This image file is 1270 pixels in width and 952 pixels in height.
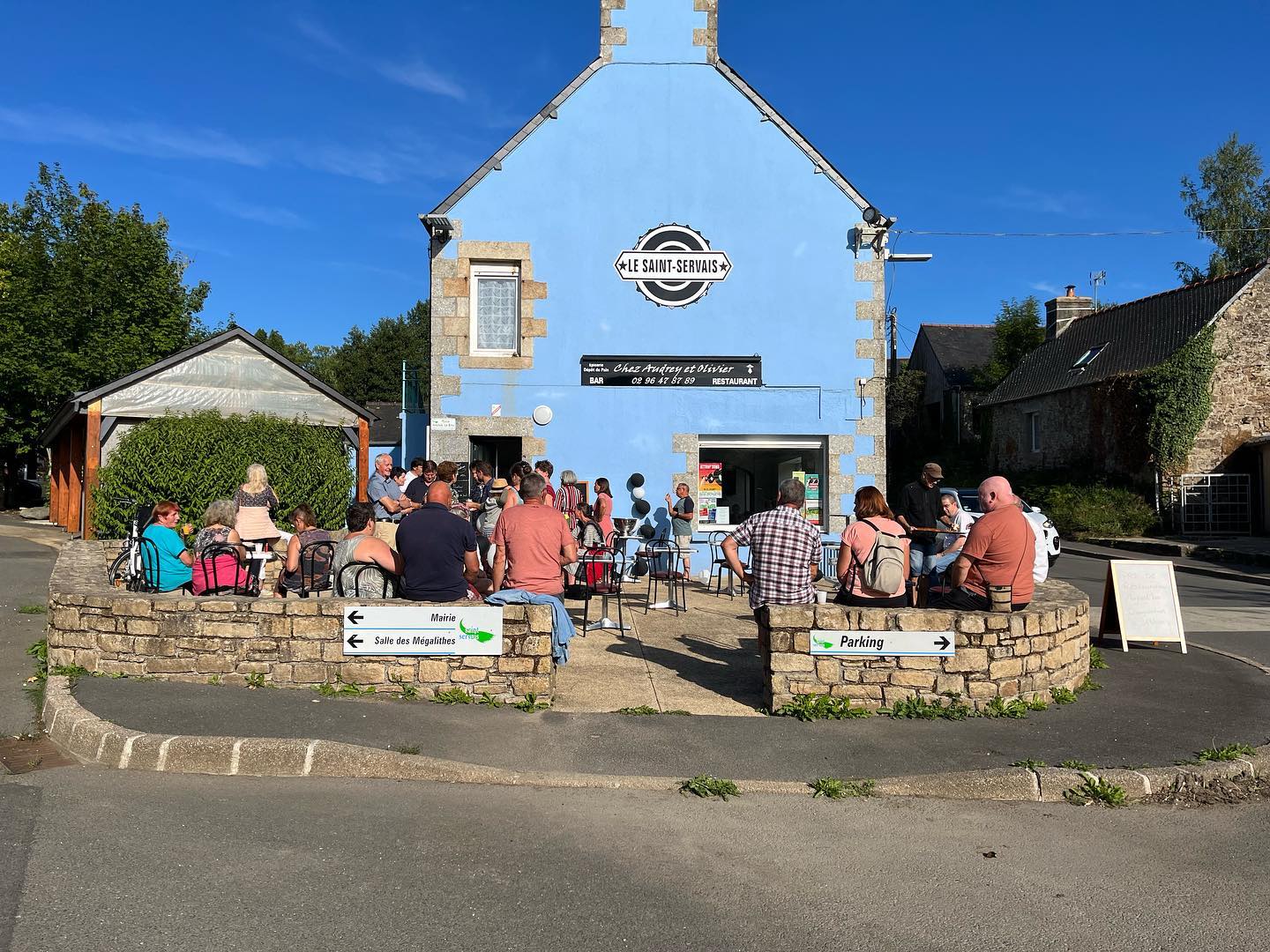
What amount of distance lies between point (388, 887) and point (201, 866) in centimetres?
84

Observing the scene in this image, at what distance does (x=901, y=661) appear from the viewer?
678 centimetres

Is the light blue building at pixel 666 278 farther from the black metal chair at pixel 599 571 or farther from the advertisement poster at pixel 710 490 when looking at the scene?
the black metal chair at pixel 599 571

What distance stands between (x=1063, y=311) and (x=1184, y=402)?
10.1 metres

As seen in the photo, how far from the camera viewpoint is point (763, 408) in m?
14.1

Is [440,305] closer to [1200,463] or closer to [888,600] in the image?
[888,600]

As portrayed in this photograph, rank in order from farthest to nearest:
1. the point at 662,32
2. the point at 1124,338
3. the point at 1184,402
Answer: the point at 1124,338 < the point at 1184,402 < the point at 662,32

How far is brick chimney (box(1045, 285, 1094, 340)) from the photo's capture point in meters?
34.2

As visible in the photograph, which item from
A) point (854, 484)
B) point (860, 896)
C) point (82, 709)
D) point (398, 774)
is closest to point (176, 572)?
point (82, 709)

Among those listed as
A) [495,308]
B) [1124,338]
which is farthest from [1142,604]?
[1124,338]

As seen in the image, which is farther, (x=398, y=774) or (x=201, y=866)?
(x=398, y=774)

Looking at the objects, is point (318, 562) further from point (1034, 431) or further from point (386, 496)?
point (1034, 431)

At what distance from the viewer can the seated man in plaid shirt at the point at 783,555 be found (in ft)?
A: 23.9

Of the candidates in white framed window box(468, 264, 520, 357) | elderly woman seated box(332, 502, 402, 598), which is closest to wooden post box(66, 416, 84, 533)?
white framed window box(468, 264, 520, 357)

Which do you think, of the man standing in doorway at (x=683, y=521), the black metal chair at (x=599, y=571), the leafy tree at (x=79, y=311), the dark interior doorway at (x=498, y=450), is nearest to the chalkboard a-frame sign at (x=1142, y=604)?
the black metal chair at (x=599, y=571)
